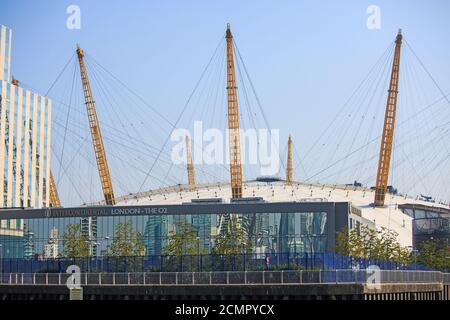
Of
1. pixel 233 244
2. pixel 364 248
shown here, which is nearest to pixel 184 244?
pixel 233 244

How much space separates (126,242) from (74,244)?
6.62 meters

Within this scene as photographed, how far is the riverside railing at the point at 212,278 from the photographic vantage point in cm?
8812

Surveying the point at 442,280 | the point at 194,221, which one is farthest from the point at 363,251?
the point at 194,221

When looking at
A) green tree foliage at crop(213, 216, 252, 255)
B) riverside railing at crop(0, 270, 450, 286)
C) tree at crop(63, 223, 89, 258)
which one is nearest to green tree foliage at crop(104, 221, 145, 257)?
tree at crop(63, 223, 89, 258)

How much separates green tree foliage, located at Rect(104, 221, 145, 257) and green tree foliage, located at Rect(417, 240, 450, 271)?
1562 inches

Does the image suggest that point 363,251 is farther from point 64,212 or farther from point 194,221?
point 64,212

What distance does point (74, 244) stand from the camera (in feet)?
459

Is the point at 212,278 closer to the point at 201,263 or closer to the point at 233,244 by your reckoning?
the point at 201,263

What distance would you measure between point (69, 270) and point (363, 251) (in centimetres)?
4643

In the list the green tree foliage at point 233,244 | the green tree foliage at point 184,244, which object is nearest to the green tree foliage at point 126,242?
the green tree foliage at point 184,244

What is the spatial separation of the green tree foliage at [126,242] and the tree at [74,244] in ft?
9.92

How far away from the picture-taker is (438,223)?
17162cm
